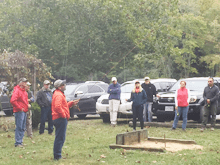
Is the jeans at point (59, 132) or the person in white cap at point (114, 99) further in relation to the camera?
the person in white cap at point (114, 99)

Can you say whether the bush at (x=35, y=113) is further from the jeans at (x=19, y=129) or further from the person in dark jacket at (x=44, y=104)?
the jeans at (x=19, y=129)

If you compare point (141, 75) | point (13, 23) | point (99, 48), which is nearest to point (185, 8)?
point (141, 75)

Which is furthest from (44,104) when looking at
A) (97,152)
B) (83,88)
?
(83,88)

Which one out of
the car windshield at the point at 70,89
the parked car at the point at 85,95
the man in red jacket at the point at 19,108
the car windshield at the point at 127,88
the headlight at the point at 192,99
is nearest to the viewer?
the man in red jacket at the point at 19,108

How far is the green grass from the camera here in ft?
25.4

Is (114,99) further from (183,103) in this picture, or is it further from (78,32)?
(78,32)

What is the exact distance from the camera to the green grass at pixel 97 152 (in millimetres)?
7750

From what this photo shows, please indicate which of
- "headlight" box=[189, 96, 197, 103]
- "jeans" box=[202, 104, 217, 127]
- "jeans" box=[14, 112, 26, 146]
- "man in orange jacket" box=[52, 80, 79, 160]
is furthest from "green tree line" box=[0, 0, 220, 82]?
"man in orange jacket" box=[52, 80, 79, 160]

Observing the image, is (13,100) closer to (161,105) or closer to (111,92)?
(111,92)

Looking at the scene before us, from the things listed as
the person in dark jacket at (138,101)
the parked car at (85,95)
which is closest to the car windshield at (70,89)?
the parked car at (85,95)

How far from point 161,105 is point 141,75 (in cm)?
2986

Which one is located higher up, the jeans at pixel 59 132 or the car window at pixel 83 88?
the car window at pixel 83 88

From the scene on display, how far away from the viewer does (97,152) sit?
8.77 meters

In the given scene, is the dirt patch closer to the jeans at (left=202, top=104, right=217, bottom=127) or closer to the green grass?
the green grass
